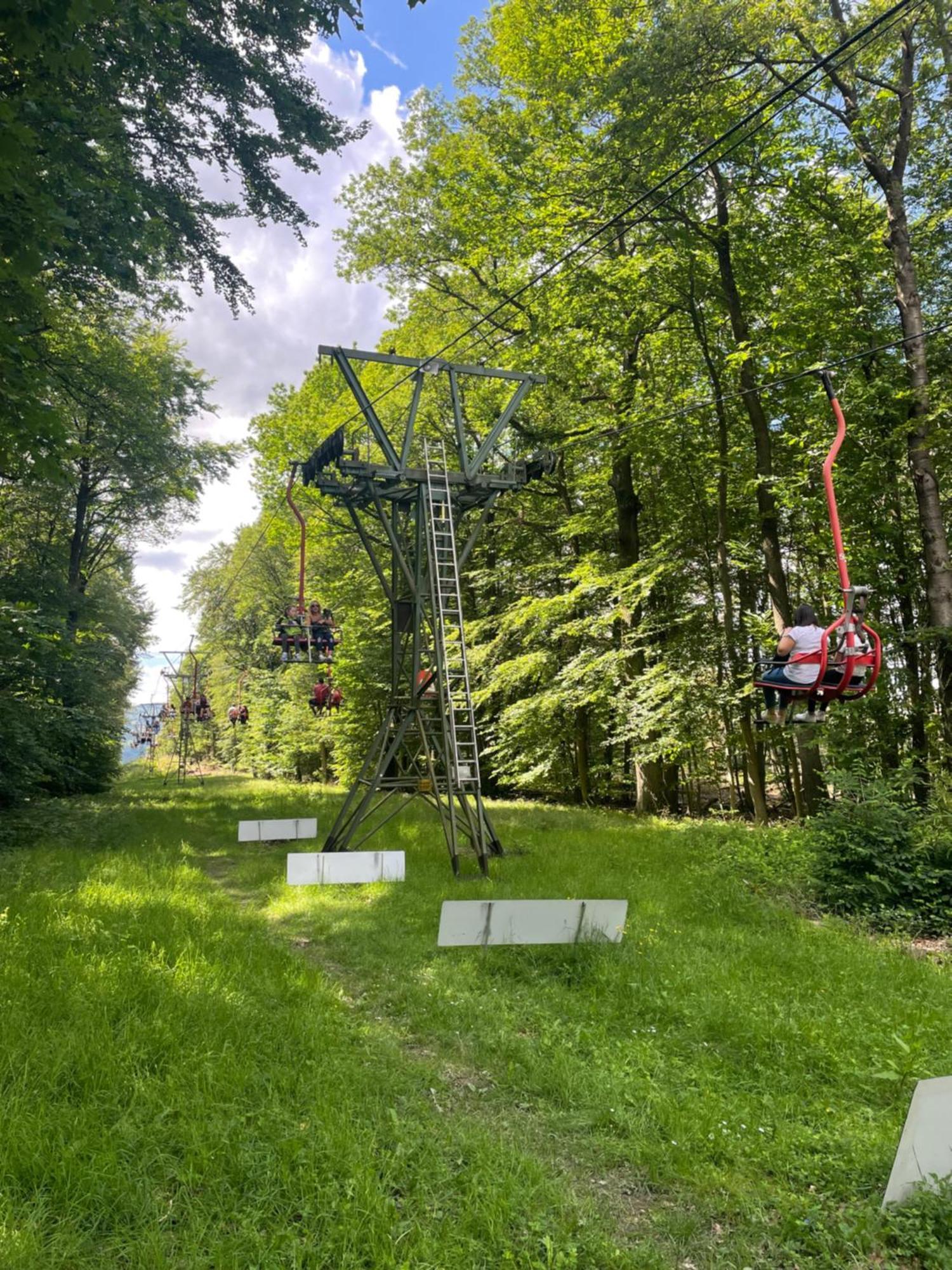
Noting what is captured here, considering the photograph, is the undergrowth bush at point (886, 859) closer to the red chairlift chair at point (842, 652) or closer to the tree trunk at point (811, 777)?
the tree trunk at point (811, 777)

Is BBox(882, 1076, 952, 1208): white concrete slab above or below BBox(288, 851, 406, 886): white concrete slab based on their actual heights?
below

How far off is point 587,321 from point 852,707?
8464mm

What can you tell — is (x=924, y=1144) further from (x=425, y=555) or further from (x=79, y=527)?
(x=79, y=527)

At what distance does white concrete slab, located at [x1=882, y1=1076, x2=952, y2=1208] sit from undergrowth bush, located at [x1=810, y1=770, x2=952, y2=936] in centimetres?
440

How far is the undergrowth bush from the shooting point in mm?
7258

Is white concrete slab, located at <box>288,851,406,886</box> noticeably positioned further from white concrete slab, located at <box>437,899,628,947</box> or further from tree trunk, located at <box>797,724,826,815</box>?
tree trunk, located at <box>797,724,826,815</box>

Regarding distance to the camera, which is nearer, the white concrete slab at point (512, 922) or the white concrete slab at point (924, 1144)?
the white concrete slab at point (924, 1144)

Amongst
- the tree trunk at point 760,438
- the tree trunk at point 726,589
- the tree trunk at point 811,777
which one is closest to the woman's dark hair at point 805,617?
the tree trunk at point 760,438

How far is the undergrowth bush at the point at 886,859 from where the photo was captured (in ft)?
23.8

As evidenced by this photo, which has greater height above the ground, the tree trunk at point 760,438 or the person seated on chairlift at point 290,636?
the tree trunk at point 760,438

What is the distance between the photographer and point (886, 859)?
7.73m

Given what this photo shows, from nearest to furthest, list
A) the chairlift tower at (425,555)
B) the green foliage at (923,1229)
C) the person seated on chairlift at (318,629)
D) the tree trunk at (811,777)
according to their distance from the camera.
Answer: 1. the green foliage at (923,1229)
2. the chairlift tower at (425,555)
3. the tree trunk at (811,777)
4. the person seated on chairlift at (318,629)

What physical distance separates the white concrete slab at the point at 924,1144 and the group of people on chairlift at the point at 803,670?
2.40 m

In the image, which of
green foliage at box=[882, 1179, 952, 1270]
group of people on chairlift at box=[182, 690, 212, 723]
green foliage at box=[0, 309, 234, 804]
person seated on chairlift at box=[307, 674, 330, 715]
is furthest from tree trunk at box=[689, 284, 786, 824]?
group of people on chairlift at box=[182, 690, 212, 723]
